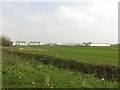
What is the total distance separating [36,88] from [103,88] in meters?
3.34

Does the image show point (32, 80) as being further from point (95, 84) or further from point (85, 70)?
point (85, 70)

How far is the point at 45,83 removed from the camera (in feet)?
45.7

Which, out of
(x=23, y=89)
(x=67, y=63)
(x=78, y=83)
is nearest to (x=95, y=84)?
(x=78, y=83)

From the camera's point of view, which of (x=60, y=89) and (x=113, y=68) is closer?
(x=60, y=89)

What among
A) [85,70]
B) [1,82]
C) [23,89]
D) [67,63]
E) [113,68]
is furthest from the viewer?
[67,63]

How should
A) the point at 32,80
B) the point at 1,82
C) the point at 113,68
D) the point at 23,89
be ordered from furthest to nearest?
the point at 113,68 < the point at 32,80 < the point at 1,82 < the point at 23,89

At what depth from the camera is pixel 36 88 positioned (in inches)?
500

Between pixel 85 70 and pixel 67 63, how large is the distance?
3.40 metres

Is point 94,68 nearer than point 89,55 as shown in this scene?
Yes

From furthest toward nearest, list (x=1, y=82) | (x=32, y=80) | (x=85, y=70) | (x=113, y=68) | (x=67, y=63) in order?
(x=67, y=63) < (x=85, y=70) < (x=113, y=68) < (x=32, y=80) < (x=1, y=82)

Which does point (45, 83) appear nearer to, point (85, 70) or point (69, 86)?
point (69, 86)

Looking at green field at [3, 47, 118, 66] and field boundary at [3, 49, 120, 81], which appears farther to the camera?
green field at [3, 47, 118, 66]

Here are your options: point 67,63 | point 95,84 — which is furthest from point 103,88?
point 67,63

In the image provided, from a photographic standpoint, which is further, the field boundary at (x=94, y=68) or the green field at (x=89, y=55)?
the green field at (x=89, y=55)
